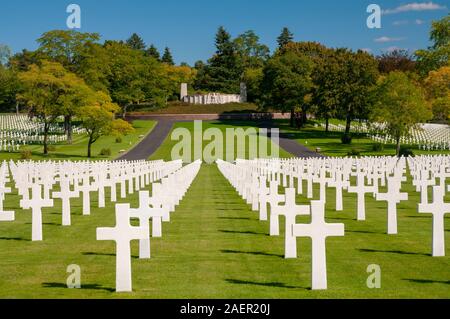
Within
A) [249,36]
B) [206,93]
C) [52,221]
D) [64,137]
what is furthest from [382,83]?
[249,36]

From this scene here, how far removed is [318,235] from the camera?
31.9 ft

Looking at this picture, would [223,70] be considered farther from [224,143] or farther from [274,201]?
[274,201]

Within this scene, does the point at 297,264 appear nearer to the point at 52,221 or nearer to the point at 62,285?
the point at 62,285

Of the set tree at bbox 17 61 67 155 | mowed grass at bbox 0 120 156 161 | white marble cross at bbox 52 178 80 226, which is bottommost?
white marble cross at bbox 52 178 80 226

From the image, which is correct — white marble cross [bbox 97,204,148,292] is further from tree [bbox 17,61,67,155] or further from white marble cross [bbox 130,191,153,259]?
tree [bbox 17,61,67,155]

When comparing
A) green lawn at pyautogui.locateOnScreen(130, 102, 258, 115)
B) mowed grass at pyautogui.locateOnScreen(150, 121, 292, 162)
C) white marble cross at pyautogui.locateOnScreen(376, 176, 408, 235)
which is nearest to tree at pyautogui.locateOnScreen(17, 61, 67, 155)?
mowed grass at pyautogui.locateOnScreen(150, 121, 292, 162)

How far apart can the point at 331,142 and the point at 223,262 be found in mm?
72138

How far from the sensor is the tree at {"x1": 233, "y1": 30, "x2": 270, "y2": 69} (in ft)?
587

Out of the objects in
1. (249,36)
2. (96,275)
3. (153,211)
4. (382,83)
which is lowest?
(96,275)

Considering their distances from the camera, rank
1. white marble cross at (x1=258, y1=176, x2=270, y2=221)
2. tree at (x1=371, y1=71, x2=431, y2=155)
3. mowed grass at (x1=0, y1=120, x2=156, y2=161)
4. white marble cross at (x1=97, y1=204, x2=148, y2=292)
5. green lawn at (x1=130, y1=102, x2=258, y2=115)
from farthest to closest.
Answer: green lawn at (x1=130, y1=102, x2=258, y2=115) < tree at (x1=371, y1=71, x2=431, y2=155) < mowed grass at (x1=0, y1=120, x2=156, y2=161) < white marble cross at (x1=258, y1=176, x2=270, y2=221) < white marble cross at (x1=97, y1=204, x2=148, y2=292)

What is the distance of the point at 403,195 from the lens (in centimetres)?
1513

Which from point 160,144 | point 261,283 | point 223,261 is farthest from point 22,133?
point 261,283

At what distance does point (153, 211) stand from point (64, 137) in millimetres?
78180

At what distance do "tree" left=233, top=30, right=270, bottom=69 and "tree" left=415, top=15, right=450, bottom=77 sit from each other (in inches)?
3384
